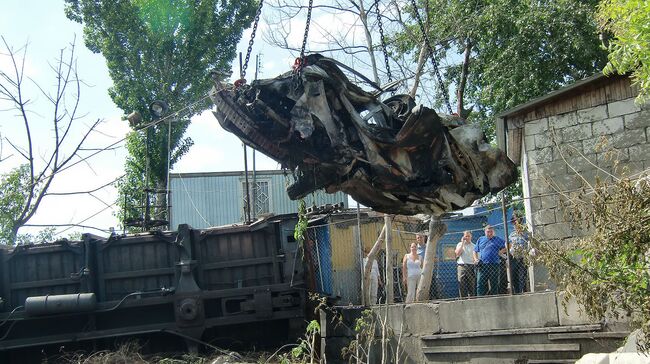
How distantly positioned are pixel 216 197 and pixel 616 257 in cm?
2000

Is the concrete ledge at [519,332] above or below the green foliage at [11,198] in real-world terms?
below

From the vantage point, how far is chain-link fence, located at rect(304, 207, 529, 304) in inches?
434

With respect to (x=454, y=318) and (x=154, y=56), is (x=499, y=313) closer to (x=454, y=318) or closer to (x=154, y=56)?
(x=454, y=318)

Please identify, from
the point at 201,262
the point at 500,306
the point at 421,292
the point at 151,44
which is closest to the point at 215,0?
the point at 151,44

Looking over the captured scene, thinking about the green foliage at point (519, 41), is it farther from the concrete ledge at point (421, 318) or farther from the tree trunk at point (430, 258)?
the concrete ledge at point (421, 318)

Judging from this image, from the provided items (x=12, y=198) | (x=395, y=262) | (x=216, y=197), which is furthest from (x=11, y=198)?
(x=395, y=262)

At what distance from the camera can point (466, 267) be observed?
11.5 meters

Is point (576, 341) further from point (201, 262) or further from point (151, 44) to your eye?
point (151, 44)

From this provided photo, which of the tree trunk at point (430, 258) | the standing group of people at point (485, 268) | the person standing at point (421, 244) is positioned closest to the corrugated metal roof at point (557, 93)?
the standing group of people at point (485, 268)

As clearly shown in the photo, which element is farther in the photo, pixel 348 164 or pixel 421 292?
pixel 421 292

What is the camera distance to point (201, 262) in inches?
500

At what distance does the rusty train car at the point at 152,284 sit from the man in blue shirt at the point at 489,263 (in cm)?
308

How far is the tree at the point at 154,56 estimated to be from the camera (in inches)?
1043

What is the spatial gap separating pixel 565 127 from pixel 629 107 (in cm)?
94
